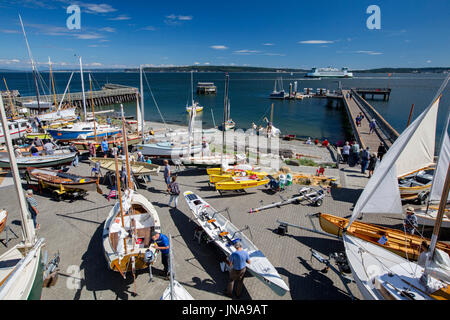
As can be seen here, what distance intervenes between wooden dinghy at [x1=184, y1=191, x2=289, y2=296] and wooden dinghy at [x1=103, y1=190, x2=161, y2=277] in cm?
182

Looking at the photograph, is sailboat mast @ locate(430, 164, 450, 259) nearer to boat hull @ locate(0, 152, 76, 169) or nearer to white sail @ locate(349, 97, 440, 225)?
white sail @ locate(349, 97, 440, 225)

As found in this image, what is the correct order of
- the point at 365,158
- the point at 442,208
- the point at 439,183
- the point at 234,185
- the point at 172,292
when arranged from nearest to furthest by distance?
the point at 172,292 < the point at 442,208 < the point at 439,183 < the point at 234,185 < the point at 365,158

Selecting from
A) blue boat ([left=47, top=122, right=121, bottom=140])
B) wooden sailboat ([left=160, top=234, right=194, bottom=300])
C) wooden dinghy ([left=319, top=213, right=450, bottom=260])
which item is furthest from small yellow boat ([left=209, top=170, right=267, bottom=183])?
blue boat ([left=47, top=122, right=121, bottom=140])

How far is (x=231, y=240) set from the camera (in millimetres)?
8031

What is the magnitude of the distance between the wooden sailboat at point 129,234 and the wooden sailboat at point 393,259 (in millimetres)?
5629

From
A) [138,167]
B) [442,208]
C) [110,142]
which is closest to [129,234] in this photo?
[138,167]

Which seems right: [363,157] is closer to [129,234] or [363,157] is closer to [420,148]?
[420,148]

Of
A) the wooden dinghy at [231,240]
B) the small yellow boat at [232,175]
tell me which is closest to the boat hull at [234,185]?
the small yellow boat at [232,175]

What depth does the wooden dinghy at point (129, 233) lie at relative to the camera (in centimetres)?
670

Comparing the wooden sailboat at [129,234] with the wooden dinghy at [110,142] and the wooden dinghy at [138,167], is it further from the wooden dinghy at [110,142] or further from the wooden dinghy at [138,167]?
the wooden dinghy at [110,142]

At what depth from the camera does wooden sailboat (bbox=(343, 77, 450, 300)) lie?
17.9 feet

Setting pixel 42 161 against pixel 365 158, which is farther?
pixel 365 158

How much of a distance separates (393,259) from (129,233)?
26.0ft
